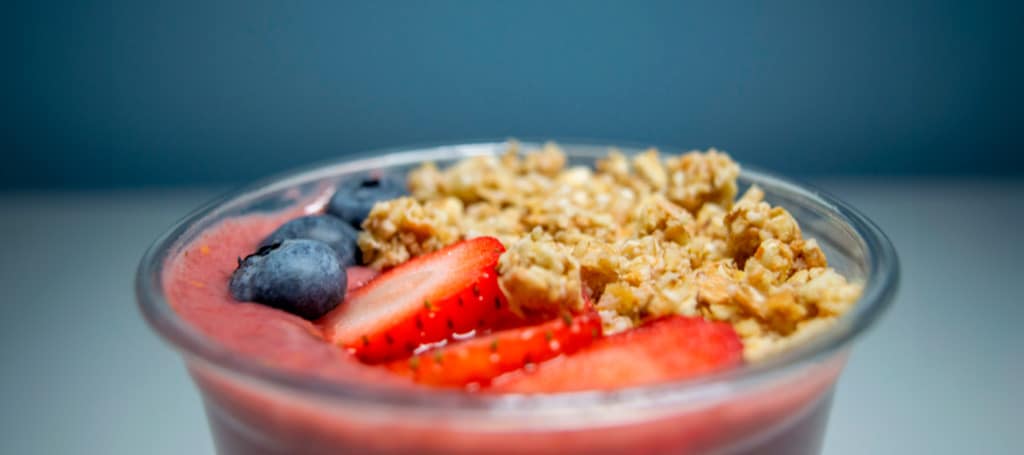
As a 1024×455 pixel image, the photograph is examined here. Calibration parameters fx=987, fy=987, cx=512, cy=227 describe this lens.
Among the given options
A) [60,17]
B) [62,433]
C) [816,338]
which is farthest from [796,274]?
[60,17]

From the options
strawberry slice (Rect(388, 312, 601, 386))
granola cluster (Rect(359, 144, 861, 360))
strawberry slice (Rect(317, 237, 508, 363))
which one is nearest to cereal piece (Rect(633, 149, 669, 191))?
granola cluster (Rect(359, 144, 861, 360))

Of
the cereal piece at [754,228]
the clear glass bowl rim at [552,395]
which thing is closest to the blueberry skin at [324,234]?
the clear glass bowl rim at [552,395]

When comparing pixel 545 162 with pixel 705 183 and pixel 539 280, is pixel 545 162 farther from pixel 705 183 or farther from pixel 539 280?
pixel 539 280

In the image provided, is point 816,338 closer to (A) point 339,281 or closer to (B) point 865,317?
(B) point 865,317

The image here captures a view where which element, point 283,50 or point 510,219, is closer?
point 510,219

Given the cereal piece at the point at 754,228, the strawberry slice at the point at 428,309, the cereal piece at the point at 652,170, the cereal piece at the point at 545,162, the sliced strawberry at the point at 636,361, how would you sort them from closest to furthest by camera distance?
the sliced strawberry at the point at 636,361
the strawberry slice at the point at 428,309
the cereal piece at the point at 754,228
the cereal piece at the point at 652,170
the cereal piece at the point at 545,162

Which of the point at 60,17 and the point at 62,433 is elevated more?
the point at 60,17

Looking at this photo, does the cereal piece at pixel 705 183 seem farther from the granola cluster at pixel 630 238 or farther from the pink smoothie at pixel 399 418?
the pink smoothie at pixel 399 418
